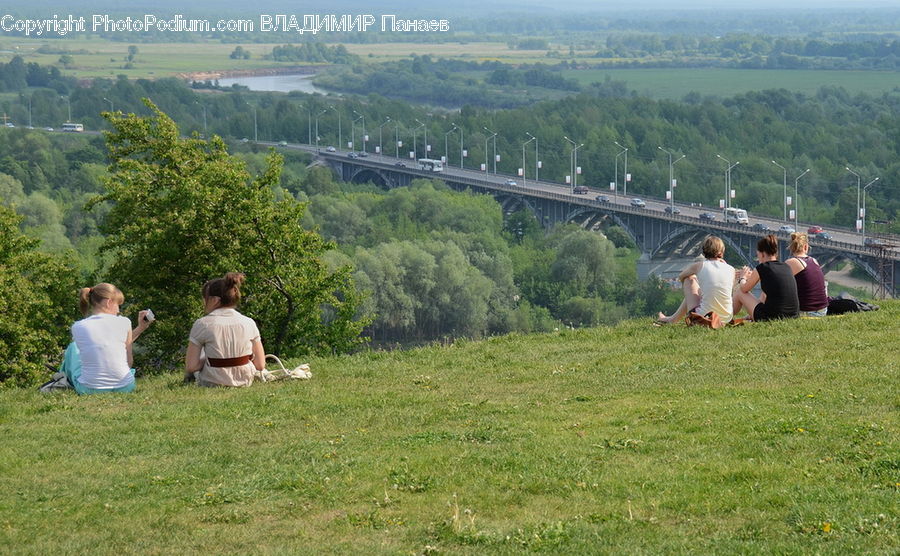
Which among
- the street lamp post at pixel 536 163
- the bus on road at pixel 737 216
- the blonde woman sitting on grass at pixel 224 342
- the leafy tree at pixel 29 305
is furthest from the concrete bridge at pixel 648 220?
the blonde woman sitting on grass at pixel 224 342

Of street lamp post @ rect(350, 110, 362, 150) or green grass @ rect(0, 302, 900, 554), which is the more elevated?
green grass @ rect(0, 302, 900, 554)

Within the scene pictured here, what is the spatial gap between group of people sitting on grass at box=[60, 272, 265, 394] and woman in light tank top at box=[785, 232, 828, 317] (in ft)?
21.4

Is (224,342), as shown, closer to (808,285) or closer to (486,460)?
(486,460)

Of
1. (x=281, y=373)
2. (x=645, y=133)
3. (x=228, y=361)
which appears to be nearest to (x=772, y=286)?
(x=281, y=373)

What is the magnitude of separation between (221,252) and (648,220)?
76168 mm

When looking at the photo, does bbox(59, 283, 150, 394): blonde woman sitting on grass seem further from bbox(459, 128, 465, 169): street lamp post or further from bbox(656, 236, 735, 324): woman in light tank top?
bbox(459, 128, 465, 169): street lamp post

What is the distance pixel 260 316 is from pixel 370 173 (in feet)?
375

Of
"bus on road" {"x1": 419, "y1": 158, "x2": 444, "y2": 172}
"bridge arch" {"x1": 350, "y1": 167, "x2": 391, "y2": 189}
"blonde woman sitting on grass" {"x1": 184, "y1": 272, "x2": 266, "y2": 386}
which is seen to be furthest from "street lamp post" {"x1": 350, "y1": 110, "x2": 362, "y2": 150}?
"blonde woman sitting on grass" {"x1": 184, "y1": 272, "x2": 266, "y2": 386}

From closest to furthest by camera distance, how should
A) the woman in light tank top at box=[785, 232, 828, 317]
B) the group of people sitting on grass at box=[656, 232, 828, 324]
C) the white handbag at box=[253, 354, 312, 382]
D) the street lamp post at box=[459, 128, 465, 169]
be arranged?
the white handbag at box=[253, 354, 312, 382], the group of people sitting on grass at box=[656, 232, 828, 324], the woman in light tank top at box=[785, 232, 828, 317], the street lamp post at box=[459, 128, 465, 169]

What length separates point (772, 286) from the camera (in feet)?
54.5

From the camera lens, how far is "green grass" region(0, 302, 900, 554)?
8625 millimetres

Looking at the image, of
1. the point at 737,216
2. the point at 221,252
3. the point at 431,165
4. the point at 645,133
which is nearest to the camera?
the point at 221,252

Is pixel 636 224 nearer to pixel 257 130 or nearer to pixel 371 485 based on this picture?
pixel 257 130

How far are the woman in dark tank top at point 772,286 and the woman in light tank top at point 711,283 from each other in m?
0.32
